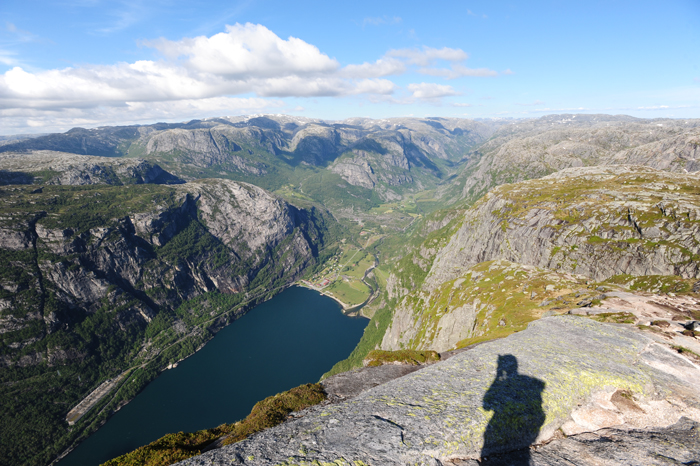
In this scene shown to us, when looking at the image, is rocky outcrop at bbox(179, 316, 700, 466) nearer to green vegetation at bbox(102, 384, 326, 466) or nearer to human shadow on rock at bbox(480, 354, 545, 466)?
human shadow on rock at bbox(480, 354, 545, 466)

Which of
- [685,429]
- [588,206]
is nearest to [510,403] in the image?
[685,429]

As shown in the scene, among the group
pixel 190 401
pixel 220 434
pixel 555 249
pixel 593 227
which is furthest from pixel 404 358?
pixel 190 401

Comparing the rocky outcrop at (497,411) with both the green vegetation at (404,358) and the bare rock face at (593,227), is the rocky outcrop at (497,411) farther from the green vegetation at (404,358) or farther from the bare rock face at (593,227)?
the bare rock face at (593,227)

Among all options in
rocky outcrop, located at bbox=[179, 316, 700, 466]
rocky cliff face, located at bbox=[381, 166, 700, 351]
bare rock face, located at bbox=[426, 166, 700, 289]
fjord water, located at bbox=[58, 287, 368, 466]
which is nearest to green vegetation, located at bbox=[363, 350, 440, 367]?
rocky outcrop, located at bbox=[179, 316, 700, 466]

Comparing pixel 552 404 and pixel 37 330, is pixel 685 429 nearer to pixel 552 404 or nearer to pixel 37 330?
pixel 552 404

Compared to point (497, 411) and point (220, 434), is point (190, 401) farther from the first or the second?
point (497, 411)

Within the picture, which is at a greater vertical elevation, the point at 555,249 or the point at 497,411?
the point at 497,411
